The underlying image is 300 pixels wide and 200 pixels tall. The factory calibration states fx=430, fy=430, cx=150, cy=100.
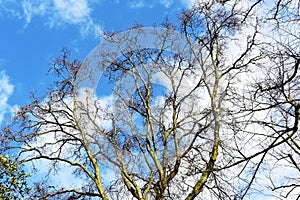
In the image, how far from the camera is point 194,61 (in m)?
11.9

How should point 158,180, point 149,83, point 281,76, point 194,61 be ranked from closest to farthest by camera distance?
point 281,76 < point 158,180 < point 194,61 < point 149,83

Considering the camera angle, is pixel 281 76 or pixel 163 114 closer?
pixel 281 76

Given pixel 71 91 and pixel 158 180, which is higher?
pixel 71 91

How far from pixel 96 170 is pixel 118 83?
2586mm

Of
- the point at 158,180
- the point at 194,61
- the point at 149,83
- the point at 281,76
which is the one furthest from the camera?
the point at 149,83

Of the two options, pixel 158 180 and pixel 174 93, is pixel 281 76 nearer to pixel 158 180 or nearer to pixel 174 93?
pixel 158 180

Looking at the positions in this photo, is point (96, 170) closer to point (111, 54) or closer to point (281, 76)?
point (111, 54)

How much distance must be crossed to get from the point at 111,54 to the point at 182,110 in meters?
2.63

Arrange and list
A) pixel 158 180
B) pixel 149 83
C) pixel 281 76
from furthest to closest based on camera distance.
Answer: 1. pixel 149 83
2. pixel 158 180
3. pixel 281 76

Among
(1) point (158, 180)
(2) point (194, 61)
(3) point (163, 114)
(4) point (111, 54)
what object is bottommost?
(1) point (158, 180)

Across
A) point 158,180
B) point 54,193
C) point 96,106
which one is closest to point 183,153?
point 158,180

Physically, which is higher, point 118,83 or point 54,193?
point 118,83

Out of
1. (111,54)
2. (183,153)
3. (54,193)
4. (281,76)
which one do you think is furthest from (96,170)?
(281,76)

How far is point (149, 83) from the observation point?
498 inches
